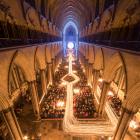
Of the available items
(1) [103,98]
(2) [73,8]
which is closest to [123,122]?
(1) [103,98]

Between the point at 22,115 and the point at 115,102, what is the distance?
9.87m

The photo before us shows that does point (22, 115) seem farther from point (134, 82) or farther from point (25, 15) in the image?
point (134, 82)

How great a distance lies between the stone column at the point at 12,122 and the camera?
10.5 metres

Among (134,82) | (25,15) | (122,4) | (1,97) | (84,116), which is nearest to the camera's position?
(134,82)

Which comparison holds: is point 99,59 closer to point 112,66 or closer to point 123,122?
point 112,66

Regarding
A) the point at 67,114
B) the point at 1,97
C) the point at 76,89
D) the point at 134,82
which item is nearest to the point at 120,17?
the point at 134,82

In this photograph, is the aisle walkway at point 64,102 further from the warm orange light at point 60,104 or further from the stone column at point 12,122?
the stone column at point 12,122

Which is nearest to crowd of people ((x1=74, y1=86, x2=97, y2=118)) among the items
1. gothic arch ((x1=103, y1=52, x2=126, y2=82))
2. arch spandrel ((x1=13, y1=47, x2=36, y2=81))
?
gothic arch ((x1=103, y1=52, x2=126, y2=82))

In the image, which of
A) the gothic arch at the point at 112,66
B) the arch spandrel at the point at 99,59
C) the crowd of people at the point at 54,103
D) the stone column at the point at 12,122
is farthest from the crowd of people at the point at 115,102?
the stone column at the point at 12,122

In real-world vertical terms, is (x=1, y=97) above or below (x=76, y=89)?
above

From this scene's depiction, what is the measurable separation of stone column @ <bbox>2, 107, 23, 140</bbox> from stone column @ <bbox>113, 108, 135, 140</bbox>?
22.4 feet

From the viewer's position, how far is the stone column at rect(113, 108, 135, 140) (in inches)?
389

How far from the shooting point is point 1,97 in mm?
9656

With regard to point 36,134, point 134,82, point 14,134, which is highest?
point 134,82
